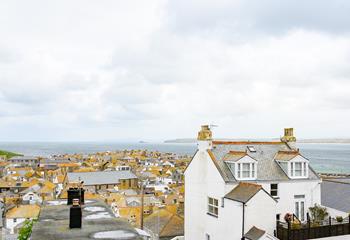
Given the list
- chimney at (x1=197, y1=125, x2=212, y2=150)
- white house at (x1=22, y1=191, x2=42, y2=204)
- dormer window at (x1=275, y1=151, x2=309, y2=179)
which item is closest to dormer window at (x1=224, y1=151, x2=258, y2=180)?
chimney at (x1=197, y1=125, x2=212, y2=150)

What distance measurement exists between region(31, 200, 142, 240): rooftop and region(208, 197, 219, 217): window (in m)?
10.3

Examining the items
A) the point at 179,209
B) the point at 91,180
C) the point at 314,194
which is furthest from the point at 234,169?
the point at 91,180

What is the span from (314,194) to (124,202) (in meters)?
45.5

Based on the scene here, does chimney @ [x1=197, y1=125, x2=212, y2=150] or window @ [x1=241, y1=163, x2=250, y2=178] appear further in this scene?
chimney @ [x1=197, y1=125, x2=212, y2=150]

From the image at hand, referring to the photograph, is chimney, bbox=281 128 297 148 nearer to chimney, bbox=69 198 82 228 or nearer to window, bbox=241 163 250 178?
window, bbox=241 163 250 178

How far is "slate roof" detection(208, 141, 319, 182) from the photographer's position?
93.7 ft

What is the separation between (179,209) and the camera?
56750 millimetres

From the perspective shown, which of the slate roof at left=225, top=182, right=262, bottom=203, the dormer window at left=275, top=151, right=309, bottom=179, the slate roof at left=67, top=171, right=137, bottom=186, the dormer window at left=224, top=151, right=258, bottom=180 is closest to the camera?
the slate roof at left=225, top=182, right=262, bottom=203

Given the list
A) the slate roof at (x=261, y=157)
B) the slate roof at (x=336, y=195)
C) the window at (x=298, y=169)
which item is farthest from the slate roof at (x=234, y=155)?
the slate roof at (x=336, y=195)

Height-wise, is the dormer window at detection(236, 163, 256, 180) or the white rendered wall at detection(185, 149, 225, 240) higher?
the dormer window at detection(236, 163, 256, 180)

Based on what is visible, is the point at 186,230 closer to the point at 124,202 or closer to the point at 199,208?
the point at 199,208

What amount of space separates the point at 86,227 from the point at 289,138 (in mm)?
21234

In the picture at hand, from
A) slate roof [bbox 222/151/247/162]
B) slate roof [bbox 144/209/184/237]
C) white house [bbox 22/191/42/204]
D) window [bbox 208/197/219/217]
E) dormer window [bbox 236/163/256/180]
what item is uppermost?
slate roof [bbox 222/151/247/162]

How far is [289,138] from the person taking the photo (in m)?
32.5
